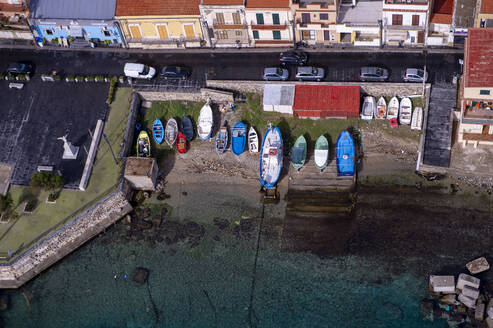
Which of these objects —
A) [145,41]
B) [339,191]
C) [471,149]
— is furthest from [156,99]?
[471,149]

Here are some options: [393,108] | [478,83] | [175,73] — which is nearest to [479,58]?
[478,83]

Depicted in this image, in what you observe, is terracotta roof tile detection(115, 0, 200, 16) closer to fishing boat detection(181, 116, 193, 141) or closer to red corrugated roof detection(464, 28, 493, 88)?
fishing boat detection(181, 116, 193, 141)

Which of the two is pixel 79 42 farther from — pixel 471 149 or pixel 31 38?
pixel 471 149

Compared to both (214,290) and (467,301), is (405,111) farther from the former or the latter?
(214,290)

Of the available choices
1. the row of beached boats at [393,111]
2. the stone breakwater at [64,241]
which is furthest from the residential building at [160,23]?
the row of beached boats at [393,111]

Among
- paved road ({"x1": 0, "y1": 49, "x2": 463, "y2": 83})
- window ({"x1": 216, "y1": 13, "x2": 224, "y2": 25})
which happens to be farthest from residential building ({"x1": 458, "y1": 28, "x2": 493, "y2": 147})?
window ({"x1": 216, "y1": 13, "x2": 224, "y2": 25})
